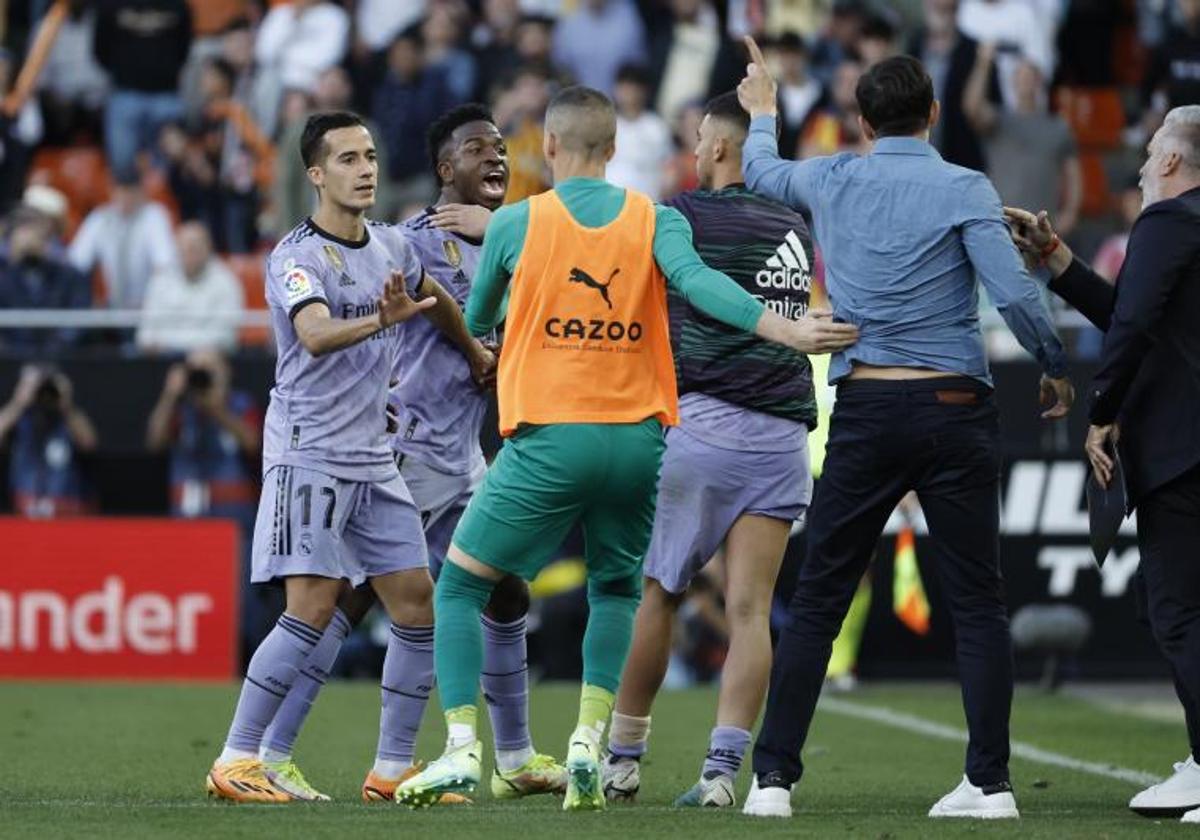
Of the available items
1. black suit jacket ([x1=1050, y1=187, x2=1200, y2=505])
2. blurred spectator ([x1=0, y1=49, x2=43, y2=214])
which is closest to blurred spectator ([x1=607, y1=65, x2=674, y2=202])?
blurred spectator ([x1=0, y1=49, x2=43, y2=214])

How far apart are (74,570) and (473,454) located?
25.5 feet

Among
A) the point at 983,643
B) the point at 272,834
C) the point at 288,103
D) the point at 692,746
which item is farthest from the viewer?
the point at 288,103

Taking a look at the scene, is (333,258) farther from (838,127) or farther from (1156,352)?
(838,127)

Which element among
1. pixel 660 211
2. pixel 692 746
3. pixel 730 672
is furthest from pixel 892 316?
pixel 692 746

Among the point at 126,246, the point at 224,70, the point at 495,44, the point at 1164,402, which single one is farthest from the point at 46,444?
the point at 1164,402

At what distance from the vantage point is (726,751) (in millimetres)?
8945

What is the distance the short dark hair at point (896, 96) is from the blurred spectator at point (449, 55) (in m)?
11.9

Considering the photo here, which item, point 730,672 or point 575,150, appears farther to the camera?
point 730,672

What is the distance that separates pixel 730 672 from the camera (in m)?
9.14

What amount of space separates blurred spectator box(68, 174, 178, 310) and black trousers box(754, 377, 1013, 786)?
38.1ft

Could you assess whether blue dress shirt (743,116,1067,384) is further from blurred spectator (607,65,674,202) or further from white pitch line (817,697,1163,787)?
blurred spectator (607,65,674,202)

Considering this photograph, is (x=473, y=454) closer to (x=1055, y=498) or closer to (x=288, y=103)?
(x=1055, y=498)

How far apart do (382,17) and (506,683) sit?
13194 mm

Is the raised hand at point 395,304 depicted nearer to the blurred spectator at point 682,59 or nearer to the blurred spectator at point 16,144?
the blurred spectator at point 682,59
